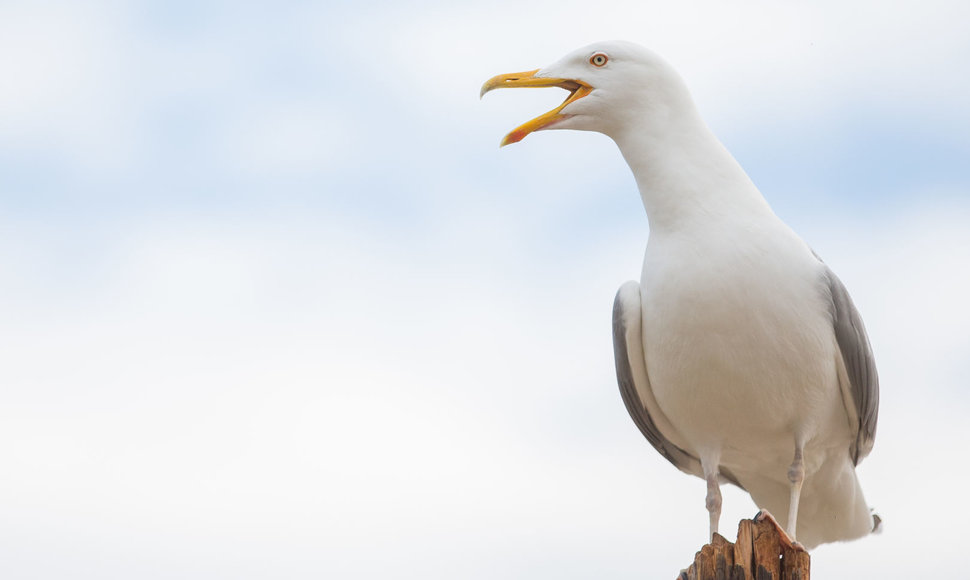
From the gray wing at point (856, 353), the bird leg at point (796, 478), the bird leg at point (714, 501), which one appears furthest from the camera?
the bird leg at point (714, 501)

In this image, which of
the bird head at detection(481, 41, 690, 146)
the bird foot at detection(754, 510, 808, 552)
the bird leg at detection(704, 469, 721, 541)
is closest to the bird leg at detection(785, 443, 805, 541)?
the bird leg at detection(704, 469, 721, 541)

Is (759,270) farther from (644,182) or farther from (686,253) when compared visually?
(644,182)

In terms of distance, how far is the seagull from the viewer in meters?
6.61

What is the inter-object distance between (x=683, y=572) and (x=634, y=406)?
165 cm

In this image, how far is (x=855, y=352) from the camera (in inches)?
272

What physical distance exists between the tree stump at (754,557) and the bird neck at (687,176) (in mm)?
1752

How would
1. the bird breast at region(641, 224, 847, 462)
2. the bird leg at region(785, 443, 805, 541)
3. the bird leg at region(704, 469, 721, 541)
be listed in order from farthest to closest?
the bird leg at region(704, 469, 721, 541)
the bird leg at region(785, 443, 805, 541)
the bird breast at region(641, 224, 847, 462)

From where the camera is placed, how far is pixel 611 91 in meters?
7.16

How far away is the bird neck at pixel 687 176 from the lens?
682cm

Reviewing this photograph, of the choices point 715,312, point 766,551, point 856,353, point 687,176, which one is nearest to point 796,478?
point 856,353

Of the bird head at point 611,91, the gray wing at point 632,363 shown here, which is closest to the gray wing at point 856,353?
the gray wing at point 632,363

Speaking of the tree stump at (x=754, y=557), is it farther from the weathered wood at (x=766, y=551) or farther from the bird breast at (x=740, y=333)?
the bird breast at (x=740, y=333)

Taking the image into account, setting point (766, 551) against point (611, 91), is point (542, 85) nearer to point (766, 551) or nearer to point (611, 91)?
point (611, 91)

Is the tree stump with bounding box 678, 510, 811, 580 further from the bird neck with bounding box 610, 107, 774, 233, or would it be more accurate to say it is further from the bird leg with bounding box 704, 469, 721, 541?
the bird neck with bounding box 610, 107, 774, 233
